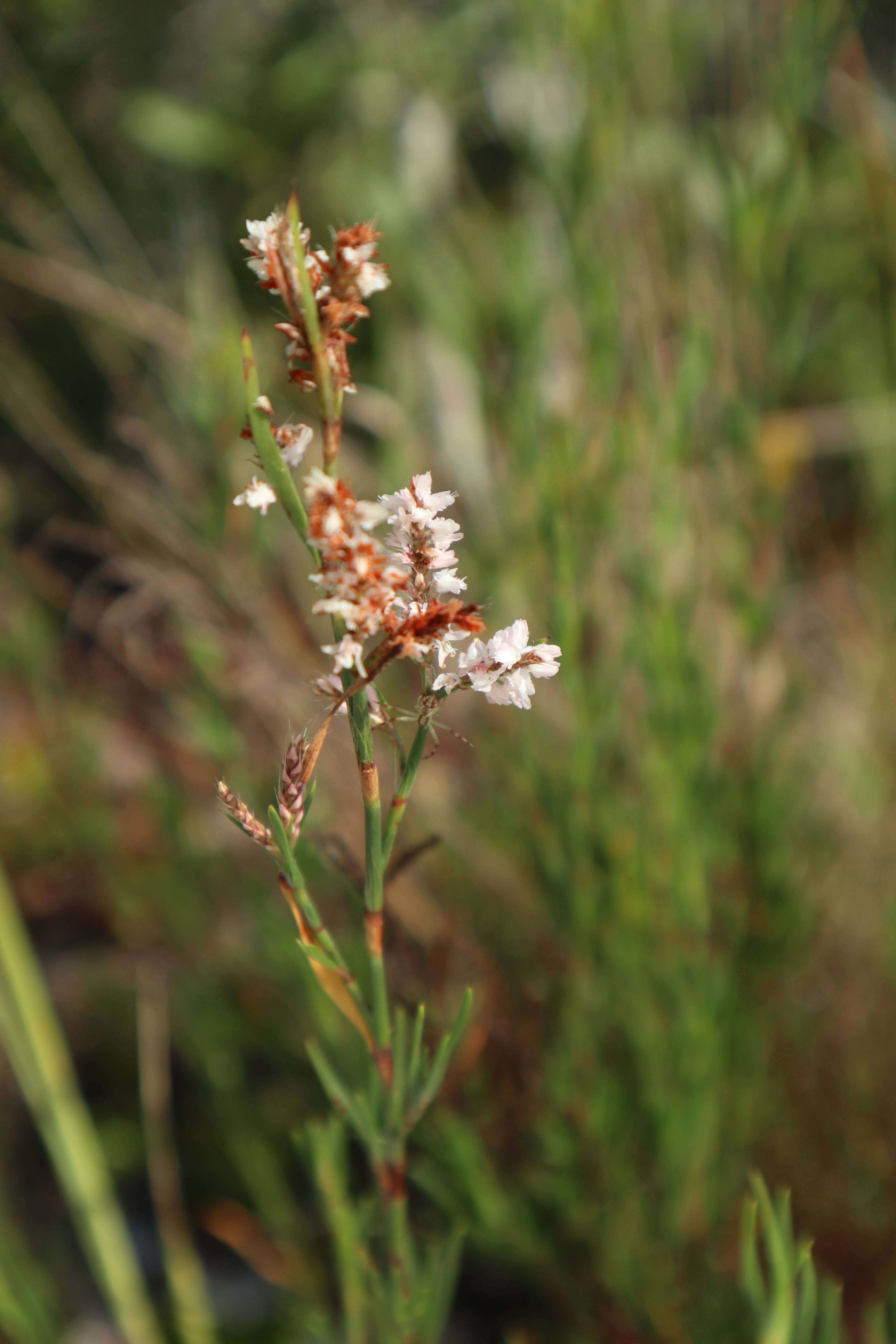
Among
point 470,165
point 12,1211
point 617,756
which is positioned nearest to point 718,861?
point 617,756

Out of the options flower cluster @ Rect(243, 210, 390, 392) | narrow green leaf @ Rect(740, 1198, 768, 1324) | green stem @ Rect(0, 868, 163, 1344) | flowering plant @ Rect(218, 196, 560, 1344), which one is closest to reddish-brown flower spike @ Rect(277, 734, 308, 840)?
flowering plant @ Rect(218, 196, 560, 1344)

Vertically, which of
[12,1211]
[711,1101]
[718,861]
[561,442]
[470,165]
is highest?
[470,165]

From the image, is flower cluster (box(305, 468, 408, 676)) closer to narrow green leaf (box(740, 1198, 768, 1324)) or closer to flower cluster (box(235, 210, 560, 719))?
flower cluster (box(235, 210, 560, 719))

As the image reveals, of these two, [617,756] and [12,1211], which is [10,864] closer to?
[12,1211]

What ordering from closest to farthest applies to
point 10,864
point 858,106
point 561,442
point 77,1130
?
point 561,442
point 77,1130
point 858,106
point 10,864

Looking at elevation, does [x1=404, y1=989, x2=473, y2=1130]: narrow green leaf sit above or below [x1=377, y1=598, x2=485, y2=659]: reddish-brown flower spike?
below

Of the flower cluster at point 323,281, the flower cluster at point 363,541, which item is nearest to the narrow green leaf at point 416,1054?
the flower cluster at point 363,541

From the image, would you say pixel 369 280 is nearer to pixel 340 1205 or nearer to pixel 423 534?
pixel 423 534
